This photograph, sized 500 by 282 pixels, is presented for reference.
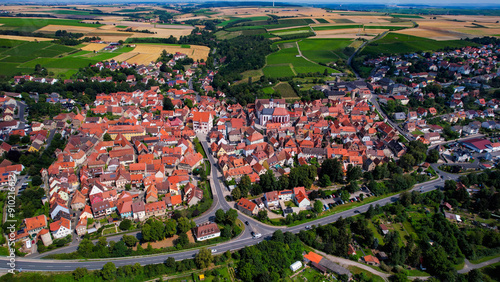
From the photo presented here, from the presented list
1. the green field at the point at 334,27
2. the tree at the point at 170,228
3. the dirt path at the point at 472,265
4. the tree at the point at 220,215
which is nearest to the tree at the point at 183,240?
the tree at the point at 170,228

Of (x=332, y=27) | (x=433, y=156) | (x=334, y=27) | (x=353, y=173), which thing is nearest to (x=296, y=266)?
(x=353, y=173)

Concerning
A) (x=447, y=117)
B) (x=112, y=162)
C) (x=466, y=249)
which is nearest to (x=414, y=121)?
(x=447, y=117)

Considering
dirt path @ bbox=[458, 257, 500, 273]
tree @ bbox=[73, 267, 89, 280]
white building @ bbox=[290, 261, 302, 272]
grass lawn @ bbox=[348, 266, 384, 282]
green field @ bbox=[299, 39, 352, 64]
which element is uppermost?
green field @ bbox=[299, 39, 352, 64]

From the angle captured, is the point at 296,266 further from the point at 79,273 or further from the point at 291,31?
the point at 291,31

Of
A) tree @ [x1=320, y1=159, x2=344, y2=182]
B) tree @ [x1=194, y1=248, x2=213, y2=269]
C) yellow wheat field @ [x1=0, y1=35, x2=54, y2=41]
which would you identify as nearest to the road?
tree @ [x1=194, y1=248, x2=213, y2=269]

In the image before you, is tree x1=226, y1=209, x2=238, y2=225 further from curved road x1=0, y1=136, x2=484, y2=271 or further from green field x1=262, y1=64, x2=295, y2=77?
green field x1=262, y1=64, x2=295, y2=77
